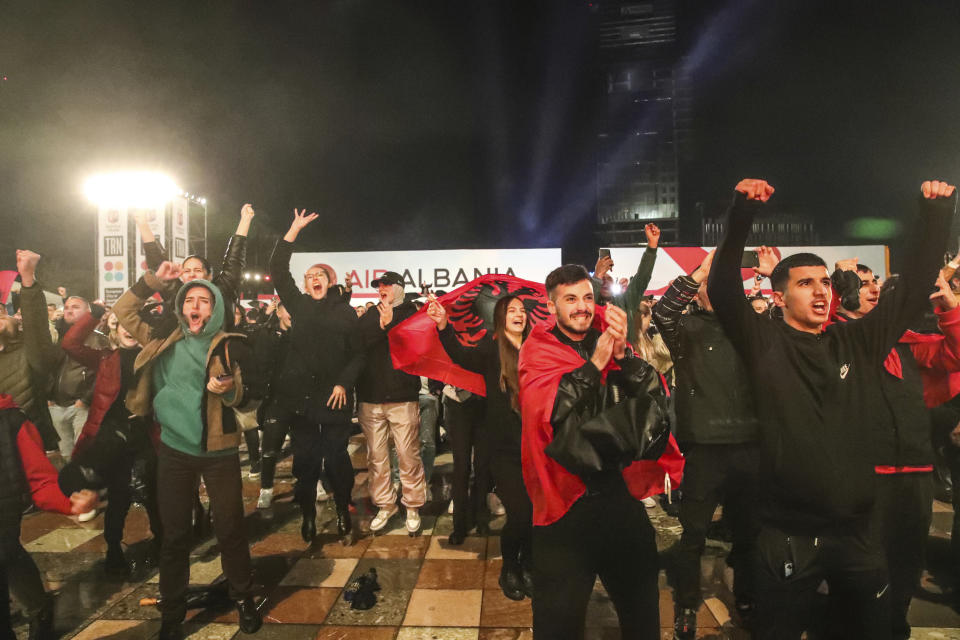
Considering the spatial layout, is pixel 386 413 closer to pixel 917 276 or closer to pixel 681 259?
pixel 917 276

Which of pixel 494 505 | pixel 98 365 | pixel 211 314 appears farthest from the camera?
pixel 494 505

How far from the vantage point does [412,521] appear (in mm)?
5719

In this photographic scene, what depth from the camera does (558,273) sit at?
9.34 feet

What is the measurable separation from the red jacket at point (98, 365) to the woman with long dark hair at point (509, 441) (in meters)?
2.85

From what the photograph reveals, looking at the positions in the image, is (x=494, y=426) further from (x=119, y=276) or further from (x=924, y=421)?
(x=119, y=276)

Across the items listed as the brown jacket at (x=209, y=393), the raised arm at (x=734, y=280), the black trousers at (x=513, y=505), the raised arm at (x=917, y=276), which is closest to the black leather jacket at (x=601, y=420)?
the raised arm at (x=734, y=280)

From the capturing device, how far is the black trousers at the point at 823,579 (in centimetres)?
240

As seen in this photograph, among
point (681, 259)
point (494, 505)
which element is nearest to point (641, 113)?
point (681, 259)

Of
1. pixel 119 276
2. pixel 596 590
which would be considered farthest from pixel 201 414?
pixel 119 276

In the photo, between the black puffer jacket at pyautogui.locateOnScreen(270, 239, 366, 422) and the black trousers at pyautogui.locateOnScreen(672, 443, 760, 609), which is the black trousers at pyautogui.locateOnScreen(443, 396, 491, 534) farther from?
the black trousers at pyautogui.locateOnScreen(672, 443, 760, 609)

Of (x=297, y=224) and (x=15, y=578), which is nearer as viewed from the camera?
(x=15, y=578)

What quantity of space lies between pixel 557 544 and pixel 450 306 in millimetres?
3031

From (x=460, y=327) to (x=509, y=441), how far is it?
139 centimetres

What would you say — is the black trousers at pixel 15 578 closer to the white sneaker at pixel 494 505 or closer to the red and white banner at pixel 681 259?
the white sneaker at pixel 494 505
